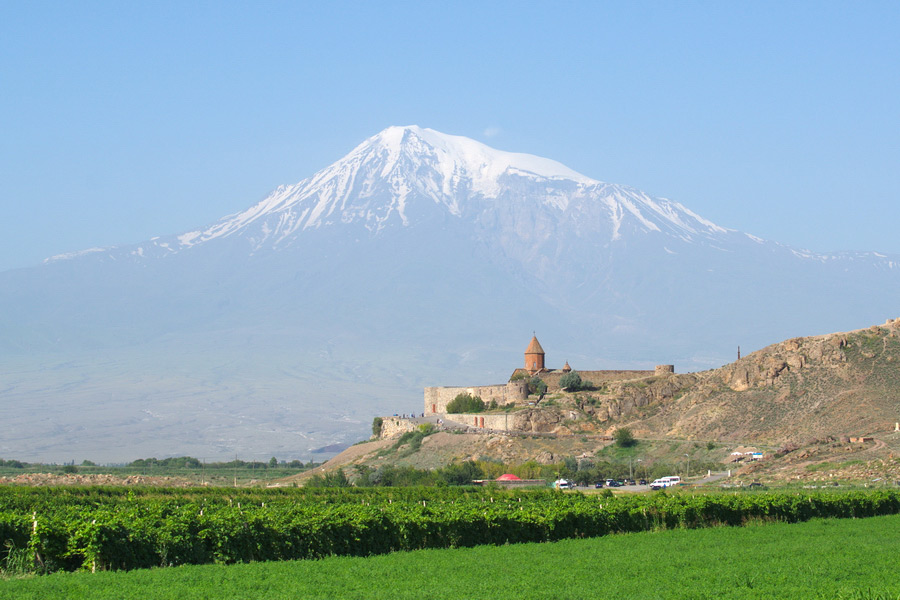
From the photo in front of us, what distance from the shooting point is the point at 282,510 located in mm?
29734

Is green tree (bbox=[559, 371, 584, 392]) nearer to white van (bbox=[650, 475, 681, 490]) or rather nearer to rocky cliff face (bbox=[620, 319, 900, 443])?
rocky cliff face (bbox=[620, 319, 900, 443])

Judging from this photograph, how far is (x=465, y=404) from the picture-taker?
88.4 m

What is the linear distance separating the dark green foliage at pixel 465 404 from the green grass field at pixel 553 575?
5686 cm

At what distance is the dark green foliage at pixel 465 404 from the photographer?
8694cm

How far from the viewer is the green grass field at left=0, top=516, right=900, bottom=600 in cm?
2072

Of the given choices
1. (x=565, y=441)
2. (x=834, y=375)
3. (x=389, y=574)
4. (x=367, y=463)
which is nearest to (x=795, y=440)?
(x=834, y=375)

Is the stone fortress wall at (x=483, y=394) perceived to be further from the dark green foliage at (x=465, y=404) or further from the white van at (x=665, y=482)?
the white van at (x=665, y=482)

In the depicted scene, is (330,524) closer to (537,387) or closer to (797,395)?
(797,395)

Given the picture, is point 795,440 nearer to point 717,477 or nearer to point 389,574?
point 717,477

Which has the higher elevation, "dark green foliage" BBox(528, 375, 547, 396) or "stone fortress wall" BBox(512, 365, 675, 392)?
"stone fortress wall" BBox(512, 365, 675, 392)

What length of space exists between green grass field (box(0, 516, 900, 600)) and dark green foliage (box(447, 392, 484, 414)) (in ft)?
187

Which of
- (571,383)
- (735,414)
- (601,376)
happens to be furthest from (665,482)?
(601,376)

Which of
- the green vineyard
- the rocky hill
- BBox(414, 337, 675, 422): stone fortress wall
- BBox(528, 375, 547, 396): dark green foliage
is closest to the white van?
the rocky hill

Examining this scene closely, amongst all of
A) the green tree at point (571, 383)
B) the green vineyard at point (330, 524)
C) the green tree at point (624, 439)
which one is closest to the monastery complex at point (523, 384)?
the green tree at point (571, 383)
